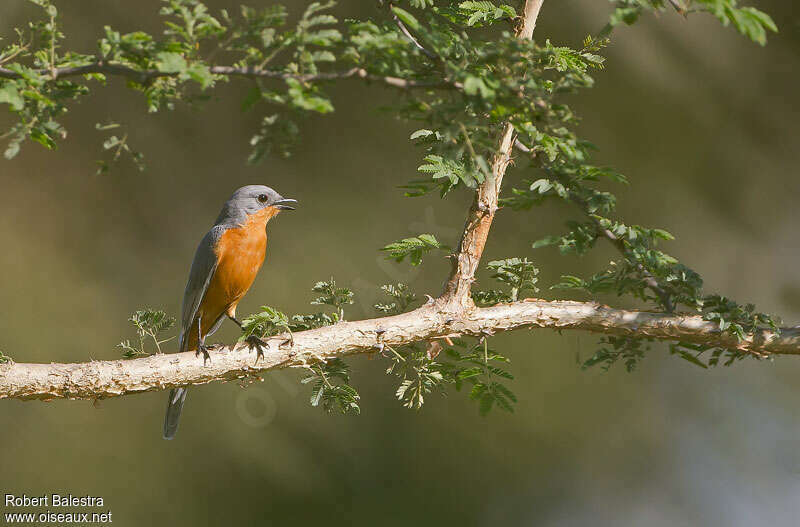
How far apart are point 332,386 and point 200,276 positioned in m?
1.02

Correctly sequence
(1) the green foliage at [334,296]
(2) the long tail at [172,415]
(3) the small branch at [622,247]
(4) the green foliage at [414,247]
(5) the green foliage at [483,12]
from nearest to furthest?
(3) the small branch at [622,247] < (5) the green foliage at [483,12] < (4) the green foliage at [414,247] < (1) the green foliage at [334,296] < (2) the long tail at [172,415]

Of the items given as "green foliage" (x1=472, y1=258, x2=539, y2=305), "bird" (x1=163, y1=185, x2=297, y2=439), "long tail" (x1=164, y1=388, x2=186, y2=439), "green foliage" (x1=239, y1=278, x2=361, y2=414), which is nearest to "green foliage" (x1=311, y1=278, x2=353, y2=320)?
"green foliage" (x1=239, y1=278, x2=361, y2=414)

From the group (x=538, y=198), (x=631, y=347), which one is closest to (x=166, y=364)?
(x=538, y=198)

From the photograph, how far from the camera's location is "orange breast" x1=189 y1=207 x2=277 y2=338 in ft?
10.3

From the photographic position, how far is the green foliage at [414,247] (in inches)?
95.4

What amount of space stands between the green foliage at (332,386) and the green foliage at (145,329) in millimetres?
527

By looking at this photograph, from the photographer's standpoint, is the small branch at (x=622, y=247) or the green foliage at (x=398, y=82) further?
the small branch at (x=622, y=247)

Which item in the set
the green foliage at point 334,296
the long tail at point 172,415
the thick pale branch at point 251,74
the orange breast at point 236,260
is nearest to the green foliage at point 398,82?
the thick pale branch at point 251,74

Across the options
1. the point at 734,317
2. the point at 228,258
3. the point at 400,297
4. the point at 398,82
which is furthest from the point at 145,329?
the point at 734,317

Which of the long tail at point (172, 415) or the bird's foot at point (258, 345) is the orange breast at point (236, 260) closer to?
the long tail at point (172, 415)

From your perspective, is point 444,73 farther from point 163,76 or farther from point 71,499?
point 71,499

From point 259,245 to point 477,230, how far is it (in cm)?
115

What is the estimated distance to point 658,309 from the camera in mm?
2402

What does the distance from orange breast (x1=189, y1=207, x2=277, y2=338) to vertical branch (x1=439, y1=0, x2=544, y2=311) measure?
3.54 feet
